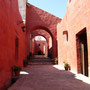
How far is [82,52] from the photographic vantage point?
758 cm

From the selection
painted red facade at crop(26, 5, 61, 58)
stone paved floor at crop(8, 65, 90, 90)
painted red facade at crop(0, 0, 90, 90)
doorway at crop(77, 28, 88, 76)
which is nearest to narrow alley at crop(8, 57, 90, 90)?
stone paved floor at crop(8, 65, 90, 90)

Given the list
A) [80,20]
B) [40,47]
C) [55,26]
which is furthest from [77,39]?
[40,47]

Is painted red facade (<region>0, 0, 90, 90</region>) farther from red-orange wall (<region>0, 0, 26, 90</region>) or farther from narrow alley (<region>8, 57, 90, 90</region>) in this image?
narrow alley (<region>8, 57, 90, 90</region>)

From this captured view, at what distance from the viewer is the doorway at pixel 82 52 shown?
23.8ft

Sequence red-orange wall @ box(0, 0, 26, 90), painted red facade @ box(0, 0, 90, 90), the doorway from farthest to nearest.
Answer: the doorway
painted red facade @ box(0, 0, 90, 90)
red-orange wall @ box(0, 0, 26, 90)

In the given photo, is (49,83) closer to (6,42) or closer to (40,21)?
(6,42)

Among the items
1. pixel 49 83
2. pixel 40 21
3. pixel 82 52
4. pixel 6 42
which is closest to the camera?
pixel 6 42

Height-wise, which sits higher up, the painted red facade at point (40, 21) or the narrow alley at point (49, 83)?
the painted red facade at point (40, 21)

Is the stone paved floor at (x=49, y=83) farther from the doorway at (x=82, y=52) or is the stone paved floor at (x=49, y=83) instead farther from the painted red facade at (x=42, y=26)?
the doorway at (x=82, y=52)

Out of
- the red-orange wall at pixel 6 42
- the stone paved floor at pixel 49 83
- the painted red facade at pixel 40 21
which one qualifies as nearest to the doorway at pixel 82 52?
the stone paved floor at pixel 49 83

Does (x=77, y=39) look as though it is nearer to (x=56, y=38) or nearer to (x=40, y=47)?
(x=56, y=38)

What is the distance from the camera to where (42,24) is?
49.4 ft

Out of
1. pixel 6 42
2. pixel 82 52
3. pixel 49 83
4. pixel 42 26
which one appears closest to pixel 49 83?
pixel 49 83

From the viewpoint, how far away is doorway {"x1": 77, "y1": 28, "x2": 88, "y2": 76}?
7262 mm
